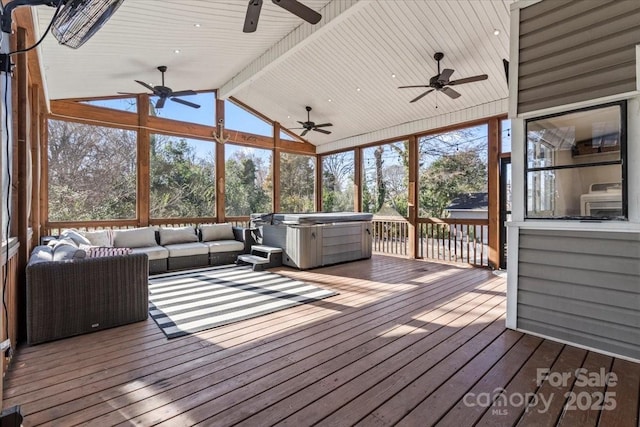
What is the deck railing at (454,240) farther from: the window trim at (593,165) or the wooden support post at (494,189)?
the window trim at (593,165)

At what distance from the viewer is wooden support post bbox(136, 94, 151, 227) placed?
6457mm

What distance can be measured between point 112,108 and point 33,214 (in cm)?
303

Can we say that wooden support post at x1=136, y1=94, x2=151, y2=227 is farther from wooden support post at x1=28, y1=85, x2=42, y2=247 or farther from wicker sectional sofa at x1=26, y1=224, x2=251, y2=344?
wicker sectional sofa at x1=26, y1=224, x2=251, y2=344

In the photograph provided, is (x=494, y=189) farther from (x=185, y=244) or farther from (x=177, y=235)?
(x=177, y=235)

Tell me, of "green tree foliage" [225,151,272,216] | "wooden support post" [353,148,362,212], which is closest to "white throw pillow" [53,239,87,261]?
"green tree foliage" [225,151,272,216]

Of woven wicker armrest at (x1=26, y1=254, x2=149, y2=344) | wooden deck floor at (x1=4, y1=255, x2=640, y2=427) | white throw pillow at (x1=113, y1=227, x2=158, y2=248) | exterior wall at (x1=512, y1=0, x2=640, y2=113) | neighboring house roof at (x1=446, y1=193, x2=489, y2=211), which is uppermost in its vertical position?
exterior wall at (x1=512, y1=0, x2=640, y2=113)

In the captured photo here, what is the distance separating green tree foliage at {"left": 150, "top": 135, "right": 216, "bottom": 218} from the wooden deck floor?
167 inches

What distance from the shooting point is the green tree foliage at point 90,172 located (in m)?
5.67

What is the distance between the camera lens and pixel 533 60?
2871mm

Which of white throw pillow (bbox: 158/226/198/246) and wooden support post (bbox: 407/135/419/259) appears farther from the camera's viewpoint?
wooden support post (bbox: 407/135/419/259)

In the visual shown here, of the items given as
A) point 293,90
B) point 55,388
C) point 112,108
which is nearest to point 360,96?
point 293,90

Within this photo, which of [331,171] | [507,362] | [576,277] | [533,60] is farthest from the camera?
[331,171]

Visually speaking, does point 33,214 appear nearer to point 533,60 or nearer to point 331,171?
point 533,60

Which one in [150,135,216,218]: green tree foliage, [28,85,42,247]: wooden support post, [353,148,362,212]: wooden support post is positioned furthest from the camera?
[353,148,362,212]: wooden support post
